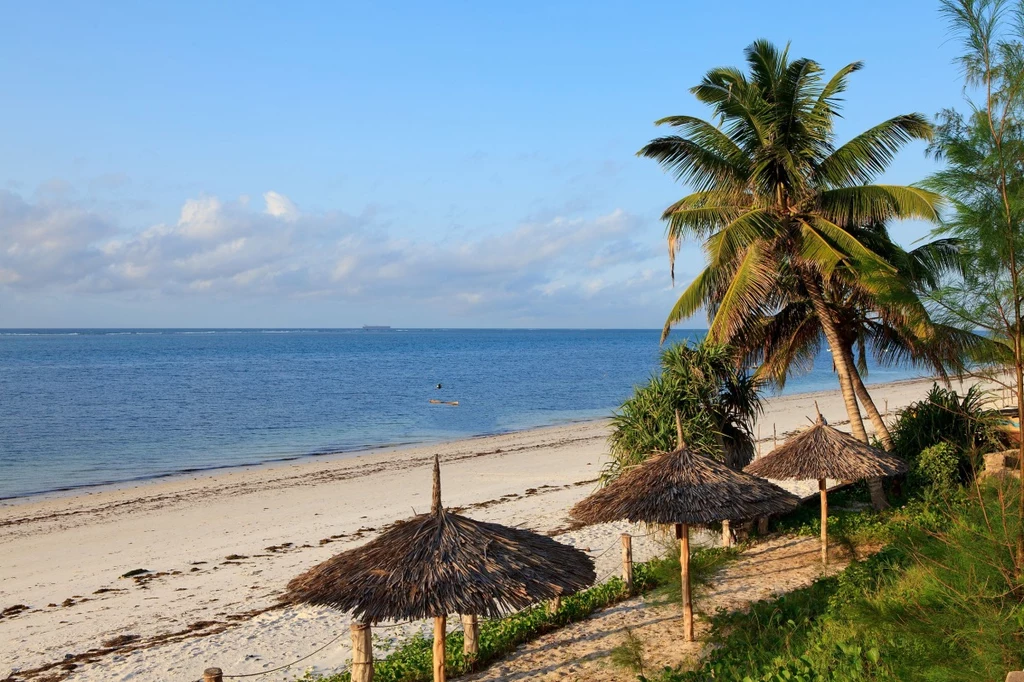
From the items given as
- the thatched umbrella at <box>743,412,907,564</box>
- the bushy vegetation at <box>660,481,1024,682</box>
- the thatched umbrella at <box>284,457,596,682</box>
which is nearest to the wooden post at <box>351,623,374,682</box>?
the thatched umbrella at <box>284,457,596,682</box>

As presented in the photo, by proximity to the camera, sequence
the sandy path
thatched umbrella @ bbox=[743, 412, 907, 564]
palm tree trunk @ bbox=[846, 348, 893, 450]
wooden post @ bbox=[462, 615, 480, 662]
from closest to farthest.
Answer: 1. the sandy path
2. wooden post @ bbox=[462, 615, 480, 662]
3. thatched umbrella @ bbox=[743, 412, 907, 564]
4. palm tree trunk @ bbox=[846, 348, 893, 450]

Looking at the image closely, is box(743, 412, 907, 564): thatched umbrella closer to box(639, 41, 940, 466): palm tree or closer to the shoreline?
box(639, 41, 940, 466): palm tree

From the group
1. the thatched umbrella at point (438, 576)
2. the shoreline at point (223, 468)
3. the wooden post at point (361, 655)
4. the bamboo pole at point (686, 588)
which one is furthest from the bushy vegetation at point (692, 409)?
the wooden post at point (361, 655)

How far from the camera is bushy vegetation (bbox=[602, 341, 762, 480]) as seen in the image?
13031 mm

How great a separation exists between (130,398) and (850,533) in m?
47.4

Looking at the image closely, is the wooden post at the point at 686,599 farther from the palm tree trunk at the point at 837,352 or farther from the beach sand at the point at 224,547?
the palm tree trunk at the point at 837,352

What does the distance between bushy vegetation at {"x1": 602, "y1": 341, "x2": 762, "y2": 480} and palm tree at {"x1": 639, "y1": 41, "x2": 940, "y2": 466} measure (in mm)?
936

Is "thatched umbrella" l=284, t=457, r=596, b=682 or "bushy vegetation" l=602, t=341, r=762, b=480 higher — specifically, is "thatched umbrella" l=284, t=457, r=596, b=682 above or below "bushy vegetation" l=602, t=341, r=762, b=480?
below

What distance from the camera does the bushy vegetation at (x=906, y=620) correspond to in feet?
17.9

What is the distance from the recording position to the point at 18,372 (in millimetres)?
72188

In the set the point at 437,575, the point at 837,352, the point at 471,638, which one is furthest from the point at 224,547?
the point at 837,352

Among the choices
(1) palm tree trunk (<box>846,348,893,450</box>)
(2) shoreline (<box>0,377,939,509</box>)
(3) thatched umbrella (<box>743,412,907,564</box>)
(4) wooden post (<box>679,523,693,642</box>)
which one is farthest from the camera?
(2) shoreline (<box>0,377,939,509</box>)

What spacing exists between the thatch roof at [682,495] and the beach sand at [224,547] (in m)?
3.08

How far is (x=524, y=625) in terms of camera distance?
9.86 meters
